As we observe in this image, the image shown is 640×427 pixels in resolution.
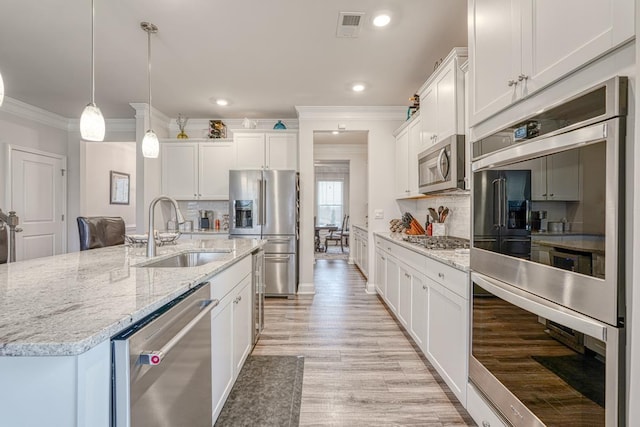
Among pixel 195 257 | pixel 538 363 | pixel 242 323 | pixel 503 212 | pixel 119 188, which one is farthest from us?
pixel 119 188

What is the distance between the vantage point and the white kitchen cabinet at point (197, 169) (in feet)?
15.9

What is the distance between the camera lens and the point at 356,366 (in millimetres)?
2449

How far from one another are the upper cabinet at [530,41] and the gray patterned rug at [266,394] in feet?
6.37

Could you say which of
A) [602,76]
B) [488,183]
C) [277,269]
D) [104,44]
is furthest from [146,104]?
[602,76]

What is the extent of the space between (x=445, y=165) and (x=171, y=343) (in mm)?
2268

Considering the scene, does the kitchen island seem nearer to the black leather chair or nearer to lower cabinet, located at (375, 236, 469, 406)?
lower cabinet, located at (375, 236, 469, 406)

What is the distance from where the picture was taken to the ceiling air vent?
7.81 feet

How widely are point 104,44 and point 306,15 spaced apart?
6.01ft

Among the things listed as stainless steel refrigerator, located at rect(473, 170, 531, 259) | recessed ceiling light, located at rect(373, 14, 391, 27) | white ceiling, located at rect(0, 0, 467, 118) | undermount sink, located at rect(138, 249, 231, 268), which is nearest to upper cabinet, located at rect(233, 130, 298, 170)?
white ceiling, located at rect(0, 0, 467, 118)

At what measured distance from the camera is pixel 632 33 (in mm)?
835

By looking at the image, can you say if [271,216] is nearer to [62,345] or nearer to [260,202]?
[260,202]

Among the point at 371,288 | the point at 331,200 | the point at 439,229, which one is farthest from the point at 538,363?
the point at 331,200

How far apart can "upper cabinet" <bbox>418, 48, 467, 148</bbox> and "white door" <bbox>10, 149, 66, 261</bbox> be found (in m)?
5.30

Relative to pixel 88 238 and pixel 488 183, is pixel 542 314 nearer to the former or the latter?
pixel 488 183
